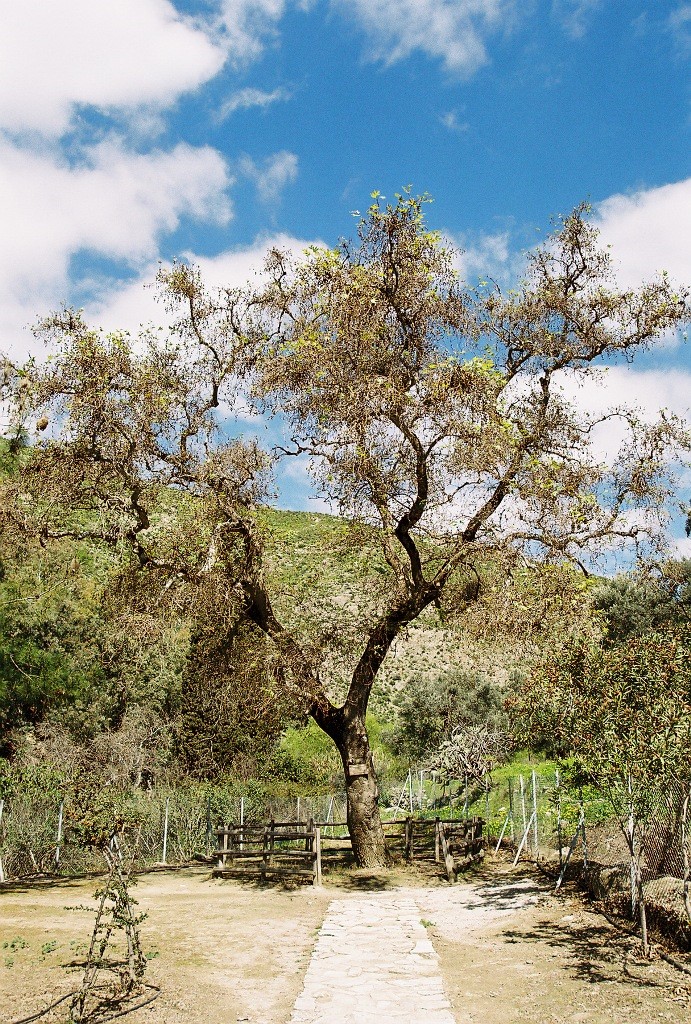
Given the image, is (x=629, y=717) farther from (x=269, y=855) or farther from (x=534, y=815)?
(x=269, y=855)

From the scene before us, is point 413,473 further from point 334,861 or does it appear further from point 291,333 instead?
point 334,861

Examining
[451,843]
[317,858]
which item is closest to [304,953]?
[317,858]

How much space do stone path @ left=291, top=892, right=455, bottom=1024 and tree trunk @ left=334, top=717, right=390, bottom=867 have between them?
11.8ft

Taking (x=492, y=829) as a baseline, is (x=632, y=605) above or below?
above

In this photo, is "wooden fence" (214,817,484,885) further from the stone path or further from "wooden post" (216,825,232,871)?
the stone path

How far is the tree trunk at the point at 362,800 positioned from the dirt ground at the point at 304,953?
0.97 meters

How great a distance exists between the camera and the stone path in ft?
25.0

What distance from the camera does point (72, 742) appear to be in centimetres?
2327

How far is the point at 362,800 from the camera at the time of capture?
16.6 meters

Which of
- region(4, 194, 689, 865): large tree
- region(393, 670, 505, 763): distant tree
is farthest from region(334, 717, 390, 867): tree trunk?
region(393, 670, 505, 763): distant tree

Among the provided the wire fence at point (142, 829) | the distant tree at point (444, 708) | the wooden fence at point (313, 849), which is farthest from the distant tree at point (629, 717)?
the distant tree at point (444, 708)

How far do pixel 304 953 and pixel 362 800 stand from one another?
6487mm

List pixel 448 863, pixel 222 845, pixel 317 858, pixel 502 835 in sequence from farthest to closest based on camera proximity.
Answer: pixel 502 835 → pixel 222 845 → pixel 448 863 → pixel 317 858

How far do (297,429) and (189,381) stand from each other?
2.66 metres
